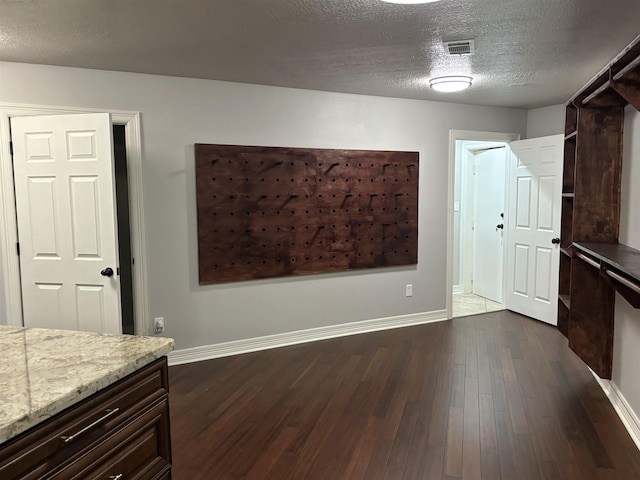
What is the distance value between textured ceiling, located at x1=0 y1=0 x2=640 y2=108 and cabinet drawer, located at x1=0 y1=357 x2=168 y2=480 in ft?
5.83

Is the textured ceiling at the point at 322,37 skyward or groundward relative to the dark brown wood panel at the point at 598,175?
skyward

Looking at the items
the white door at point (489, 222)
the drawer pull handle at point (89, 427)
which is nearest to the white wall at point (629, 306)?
the white door at point (489, 222)

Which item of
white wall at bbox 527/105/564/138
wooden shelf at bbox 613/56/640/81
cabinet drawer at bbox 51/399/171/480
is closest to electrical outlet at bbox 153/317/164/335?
cabinet drawer at bbox 51/399/171/480

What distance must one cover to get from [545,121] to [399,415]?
12.5 ft

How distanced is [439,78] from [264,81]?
1.44 metres

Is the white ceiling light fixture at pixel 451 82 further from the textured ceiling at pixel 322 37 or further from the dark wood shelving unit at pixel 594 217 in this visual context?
the dark wood shelving unit at pixel 594 217

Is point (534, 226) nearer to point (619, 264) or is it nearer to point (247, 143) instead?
point (619, 264)

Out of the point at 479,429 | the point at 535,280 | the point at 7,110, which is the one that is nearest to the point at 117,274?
the point at 7,110

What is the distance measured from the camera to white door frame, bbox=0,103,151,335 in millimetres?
3205

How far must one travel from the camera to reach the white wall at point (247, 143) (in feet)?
11.4

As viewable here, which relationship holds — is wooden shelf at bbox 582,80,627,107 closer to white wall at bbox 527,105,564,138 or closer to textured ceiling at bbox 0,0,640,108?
textured ceiling at bbox 0,0,640,108

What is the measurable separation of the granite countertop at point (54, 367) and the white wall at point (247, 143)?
1.94 m

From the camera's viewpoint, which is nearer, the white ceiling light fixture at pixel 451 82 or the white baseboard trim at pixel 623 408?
the white baseboard trim at pixel 623 408

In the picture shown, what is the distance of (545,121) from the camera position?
4.97 m
